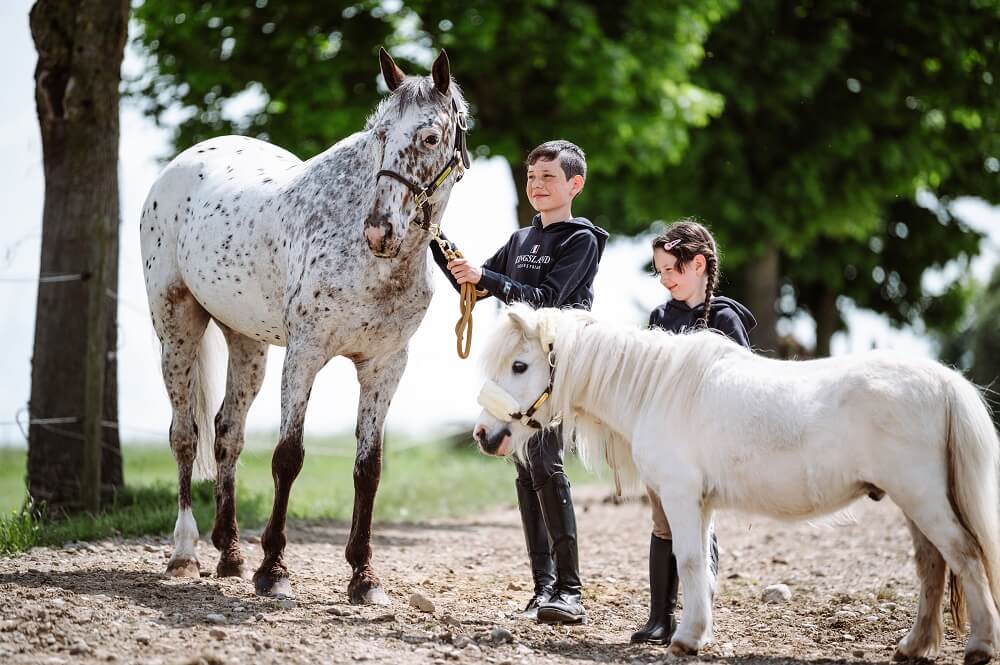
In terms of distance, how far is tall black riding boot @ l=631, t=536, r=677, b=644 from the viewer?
187 inches

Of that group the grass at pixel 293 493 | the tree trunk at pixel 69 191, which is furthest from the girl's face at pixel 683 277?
the tree trunk at pixel 69 191

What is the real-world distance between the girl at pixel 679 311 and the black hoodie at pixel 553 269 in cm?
35

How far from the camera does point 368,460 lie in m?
5.48

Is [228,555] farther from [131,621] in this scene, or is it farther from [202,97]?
[202,97]

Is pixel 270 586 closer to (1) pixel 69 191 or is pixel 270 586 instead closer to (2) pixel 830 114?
(1) pixel 69 191

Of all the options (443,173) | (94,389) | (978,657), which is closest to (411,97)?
(443,173)

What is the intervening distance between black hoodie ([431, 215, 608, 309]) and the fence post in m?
3.72

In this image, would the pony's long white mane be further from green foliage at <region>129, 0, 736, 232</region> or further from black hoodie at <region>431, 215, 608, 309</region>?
green foliage at <region>129, 0, 736, 232</region>

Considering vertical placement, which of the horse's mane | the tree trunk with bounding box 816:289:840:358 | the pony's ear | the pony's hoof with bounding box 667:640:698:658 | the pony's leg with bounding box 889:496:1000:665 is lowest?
the pony's hoof with bounding box 667:640:698:658

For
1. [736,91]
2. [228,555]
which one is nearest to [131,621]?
[228,555]

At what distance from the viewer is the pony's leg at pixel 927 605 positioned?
424 centimetres

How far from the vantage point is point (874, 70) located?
16.6 metres

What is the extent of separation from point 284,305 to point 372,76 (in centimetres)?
780

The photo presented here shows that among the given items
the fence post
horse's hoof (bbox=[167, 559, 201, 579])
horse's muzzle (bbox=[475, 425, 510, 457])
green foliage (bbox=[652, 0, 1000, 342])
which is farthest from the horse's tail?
green foliage (bbox=[652, 0, 1000, 342])
